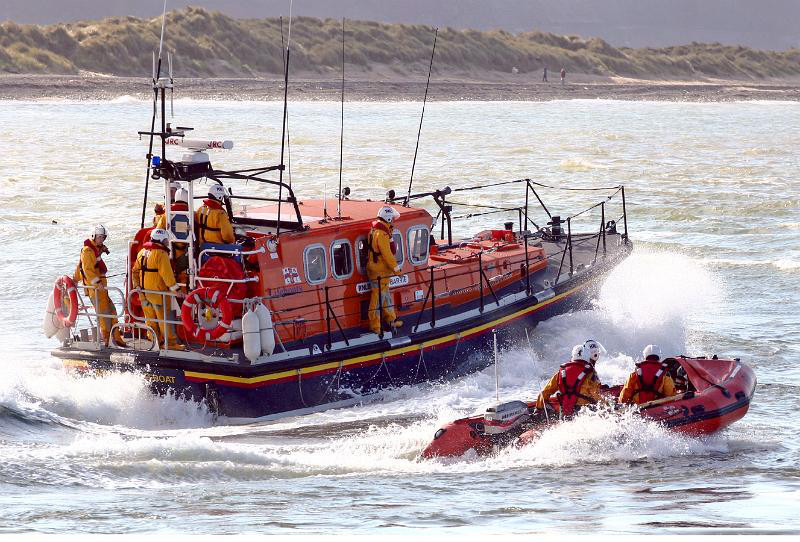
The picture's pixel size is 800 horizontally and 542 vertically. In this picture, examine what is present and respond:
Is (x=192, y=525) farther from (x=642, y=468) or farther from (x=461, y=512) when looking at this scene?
(x=642, y=468)

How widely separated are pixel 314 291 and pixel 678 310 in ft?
19.8

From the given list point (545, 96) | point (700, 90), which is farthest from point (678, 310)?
point (700, 90)

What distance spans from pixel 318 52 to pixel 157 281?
196ft

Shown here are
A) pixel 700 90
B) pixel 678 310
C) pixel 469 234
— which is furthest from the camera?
pixel 700 90

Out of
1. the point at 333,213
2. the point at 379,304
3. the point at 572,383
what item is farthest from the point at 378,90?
the point at 572,383

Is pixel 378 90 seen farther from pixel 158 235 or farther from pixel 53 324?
pixel 158 235

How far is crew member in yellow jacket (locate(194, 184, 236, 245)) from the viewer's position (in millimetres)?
12938

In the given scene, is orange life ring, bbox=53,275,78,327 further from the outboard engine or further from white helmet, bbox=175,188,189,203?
the outboard engine

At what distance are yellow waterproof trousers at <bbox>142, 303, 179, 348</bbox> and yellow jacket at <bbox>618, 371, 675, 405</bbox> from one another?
4.54 meters

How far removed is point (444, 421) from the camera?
517 inches

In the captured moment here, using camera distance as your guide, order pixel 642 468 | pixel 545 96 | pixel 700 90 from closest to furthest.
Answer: pixel 642 468, pixel 545 96, pixel 700 90

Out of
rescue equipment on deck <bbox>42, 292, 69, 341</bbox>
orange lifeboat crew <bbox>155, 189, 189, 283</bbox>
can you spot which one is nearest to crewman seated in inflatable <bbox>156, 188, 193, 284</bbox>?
orange lifeboat crew <bbox>155, 189, 189, 283</bbox>

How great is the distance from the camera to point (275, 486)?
10.9 m

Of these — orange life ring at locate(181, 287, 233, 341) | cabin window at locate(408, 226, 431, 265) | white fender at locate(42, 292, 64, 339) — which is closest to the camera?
orange life ring at locate(181, 287, 233, 341)
